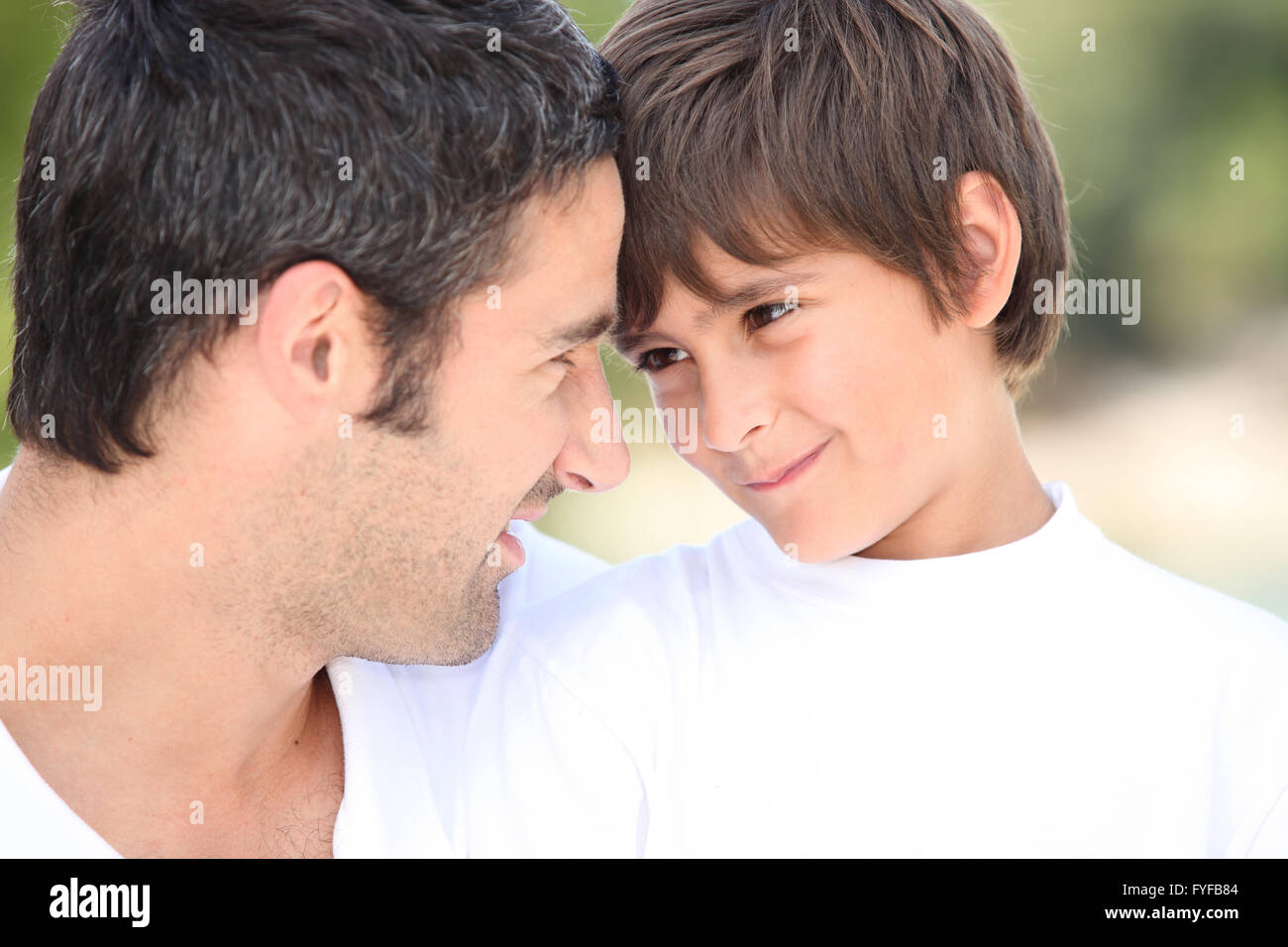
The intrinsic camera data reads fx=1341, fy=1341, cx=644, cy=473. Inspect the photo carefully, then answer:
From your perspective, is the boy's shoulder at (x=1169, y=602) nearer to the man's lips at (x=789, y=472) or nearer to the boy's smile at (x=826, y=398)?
the boy's smile at (x=826, y=398)

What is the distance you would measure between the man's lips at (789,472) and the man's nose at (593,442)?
0.71 ft

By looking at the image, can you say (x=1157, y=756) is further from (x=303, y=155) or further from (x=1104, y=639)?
(x=303, y=155)

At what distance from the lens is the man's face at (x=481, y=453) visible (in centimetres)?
195

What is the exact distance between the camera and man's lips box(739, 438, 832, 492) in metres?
2.02

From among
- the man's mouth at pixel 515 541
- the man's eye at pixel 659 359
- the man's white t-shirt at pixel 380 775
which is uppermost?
the man's eye at pixel 659 359

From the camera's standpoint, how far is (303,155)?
71.4 inches

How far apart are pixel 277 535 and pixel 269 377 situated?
0.80ft

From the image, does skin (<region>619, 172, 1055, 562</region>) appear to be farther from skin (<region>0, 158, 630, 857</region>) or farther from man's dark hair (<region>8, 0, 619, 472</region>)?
man's dark hair (<region>8, 0, 619, 472</region>)

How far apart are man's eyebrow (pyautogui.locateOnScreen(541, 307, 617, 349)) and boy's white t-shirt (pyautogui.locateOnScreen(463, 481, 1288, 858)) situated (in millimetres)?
453

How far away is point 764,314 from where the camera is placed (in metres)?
1.99

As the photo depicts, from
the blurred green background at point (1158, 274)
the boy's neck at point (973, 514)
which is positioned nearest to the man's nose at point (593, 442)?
the boy's neck at point (973, 514)

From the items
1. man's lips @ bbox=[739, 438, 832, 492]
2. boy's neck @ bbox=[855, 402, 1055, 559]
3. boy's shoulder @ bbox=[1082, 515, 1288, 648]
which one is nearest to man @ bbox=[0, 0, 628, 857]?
man's lips @ bbox=[739, 438, 832, 492]

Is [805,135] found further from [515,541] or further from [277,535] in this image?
[277,535]
